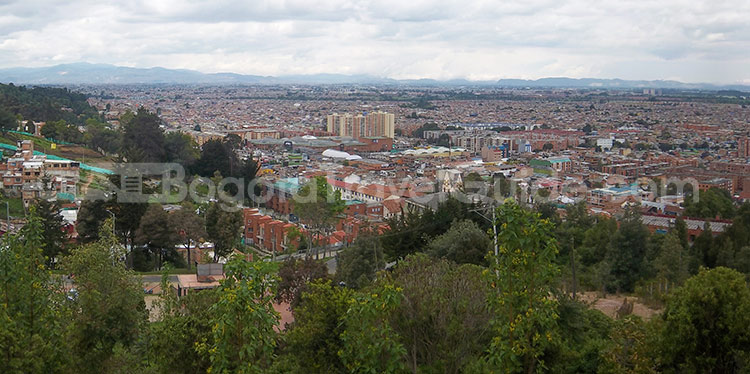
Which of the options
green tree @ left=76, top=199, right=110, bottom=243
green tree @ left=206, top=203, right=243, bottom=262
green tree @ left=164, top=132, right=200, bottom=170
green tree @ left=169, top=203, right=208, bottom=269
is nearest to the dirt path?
green tree @ left=206, top=203, right=243, bottom=262

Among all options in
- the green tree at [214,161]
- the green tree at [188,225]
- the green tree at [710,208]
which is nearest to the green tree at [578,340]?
the green tree at [188,225]

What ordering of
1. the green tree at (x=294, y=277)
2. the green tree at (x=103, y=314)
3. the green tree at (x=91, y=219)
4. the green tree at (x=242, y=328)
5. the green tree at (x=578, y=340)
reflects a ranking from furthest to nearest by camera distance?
the green tree at (x=91, y=219) → the green tree at (x=294, y=277) → the green tree at (x=103, y=314) → the green tree at (x=578, y=340) → the green tree at (x=242, y=328)

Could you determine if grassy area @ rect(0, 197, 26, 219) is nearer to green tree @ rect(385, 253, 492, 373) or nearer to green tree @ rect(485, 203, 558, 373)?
green tree @ rect(385, 253, 492, 373)

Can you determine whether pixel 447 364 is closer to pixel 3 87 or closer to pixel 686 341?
pixel 686 341

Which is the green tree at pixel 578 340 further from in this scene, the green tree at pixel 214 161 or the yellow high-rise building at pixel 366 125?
the yellow high-rise building at pixel 366 125

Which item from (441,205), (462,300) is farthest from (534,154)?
(462,300)

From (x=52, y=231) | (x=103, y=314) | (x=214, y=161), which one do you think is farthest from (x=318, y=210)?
(x=214, y=161)

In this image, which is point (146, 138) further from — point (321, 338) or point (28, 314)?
point (321, 338)
